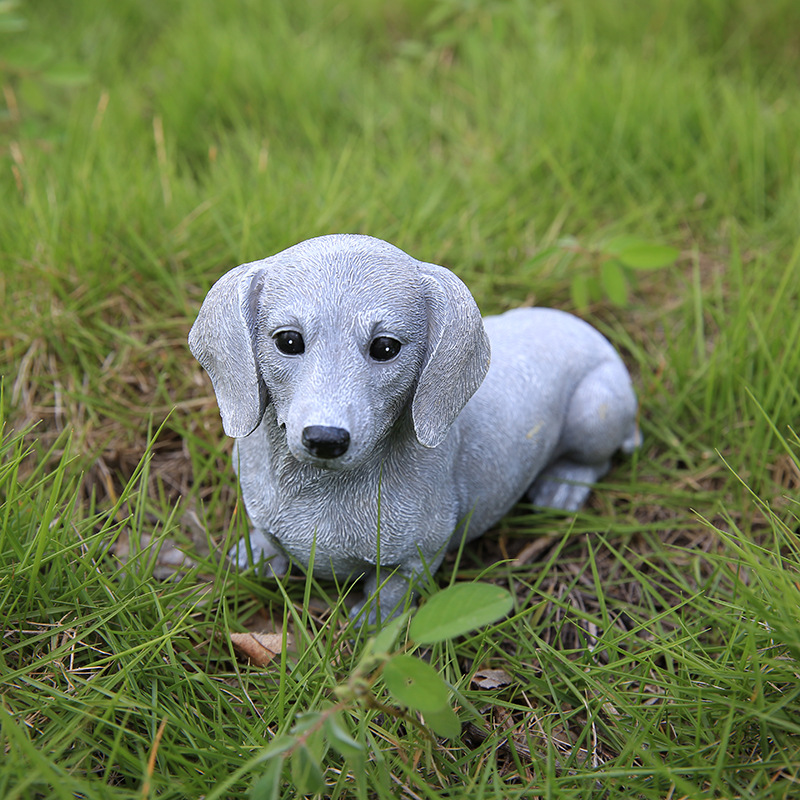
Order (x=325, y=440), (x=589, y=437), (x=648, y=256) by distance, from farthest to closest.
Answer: (x=648, y=256), (x=589, y=437), (x=325, y=440)

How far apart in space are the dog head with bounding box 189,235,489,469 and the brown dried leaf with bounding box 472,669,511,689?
0.75 meters

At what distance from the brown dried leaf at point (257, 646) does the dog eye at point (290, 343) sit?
0.85 metres

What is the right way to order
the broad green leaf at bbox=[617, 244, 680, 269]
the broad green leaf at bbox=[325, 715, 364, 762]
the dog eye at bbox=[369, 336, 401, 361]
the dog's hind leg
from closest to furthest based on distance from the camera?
the broad green leaf at bbox=[325, 715, 364, 762]
the dog eye at bbox=[369, 336, 401, 361]
the dog's hind leg
the broad green leaf at bbox=[617, 244, 680, 269]

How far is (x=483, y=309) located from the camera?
3107 mm

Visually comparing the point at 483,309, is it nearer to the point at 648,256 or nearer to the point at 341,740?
the point at 648,256

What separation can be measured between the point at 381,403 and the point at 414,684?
0.60 metres

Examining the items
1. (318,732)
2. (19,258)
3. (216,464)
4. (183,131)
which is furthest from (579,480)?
(183,131)

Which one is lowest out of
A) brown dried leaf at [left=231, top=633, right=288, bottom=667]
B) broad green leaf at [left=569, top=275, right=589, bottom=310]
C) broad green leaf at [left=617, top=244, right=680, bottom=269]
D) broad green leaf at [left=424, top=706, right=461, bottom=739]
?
brown dried leaf at [left=231, top=633, right=288, bottom=667]

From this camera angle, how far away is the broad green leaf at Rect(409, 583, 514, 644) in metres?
1.47

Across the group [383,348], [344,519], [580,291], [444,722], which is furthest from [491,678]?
[580,291]

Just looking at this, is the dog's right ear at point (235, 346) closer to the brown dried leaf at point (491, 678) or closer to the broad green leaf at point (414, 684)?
the broad green leaf at point (414, 684)

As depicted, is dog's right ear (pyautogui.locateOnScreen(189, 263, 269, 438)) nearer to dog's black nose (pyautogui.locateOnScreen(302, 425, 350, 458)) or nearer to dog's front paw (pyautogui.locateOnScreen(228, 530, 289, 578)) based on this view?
dog's black nose (pyautogui.locateOnScreen(302, 425, 350, 458))

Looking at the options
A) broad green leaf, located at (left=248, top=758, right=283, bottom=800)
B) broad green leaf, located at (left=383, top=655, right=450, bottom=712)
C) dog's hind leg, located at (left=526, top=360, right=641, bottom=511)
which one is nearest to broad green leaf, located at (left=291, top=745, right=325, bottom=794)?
broad green leaf, located at (left=248, top=758, right=283, bottom=800)

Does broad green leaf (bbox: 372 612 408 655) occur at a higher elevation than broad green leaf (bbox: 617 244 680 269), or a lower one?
lower
